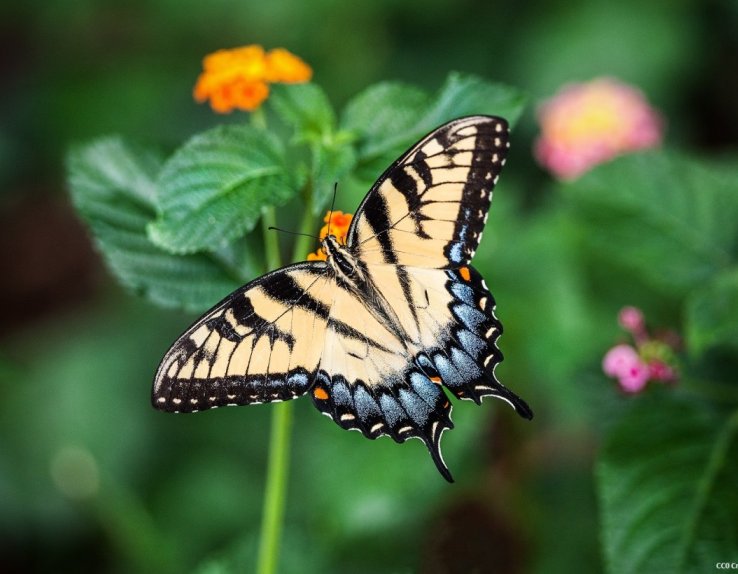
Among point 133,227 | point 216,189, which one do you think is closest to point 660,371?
point 216,189

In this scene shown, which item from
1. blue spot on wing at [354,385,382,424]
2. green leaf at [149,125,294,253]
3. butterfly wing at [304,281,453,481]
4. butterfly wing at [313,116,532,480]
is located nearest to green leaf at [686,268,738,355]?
butterfly wing at [313,116,532,480]

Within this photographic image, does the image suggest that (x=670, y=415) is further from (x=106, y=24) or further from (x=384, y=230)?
(x=106, y=24)

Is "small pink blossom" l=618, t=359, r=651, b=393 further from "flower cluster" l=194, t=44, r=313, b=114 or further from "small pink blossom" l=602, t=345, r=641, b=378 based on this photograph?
"flower cluster" l=194, t=44, r=313, b=114

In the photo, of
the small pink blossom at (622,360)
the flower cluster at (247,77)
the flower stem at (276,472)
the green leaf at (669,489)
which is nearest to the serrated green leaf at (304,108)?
the flower cluster at (247,77)

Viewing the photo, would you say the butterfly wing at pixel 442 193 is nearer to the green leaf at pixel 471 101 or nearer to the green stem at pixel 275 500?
the green leaf at pixel 471 101

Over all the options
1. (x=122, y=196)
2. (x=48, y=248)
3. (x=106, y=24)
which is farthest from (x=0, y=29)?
(x=122, y=196)
